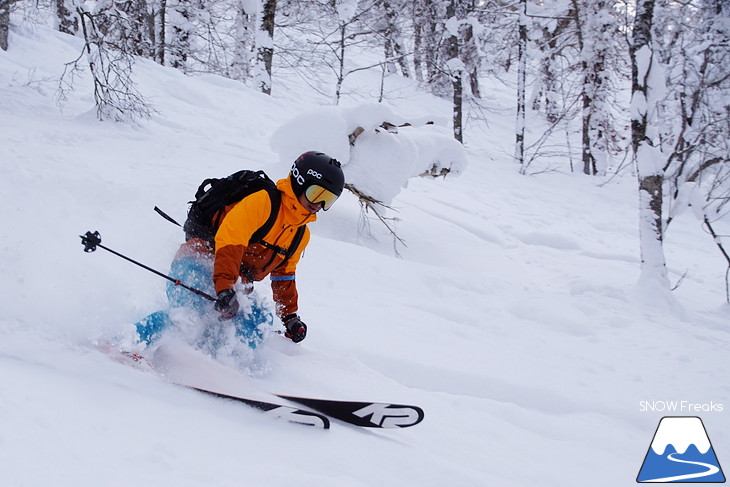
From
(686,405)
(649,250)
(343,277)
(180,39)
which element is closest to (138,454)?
(343,277)

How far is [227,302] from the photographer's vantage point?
3170 mm

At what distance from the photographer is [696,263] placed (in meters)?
10.6

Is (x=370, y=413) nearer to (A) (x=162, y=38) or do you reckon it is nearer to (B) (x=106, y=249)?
(B) (x=106, y=249)

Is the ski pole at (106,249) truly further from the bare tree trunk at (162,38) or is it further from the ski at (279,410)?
the bare tree trunk at (162,38)

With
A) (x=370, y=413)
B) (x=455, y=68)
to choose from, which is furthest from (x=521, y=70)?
(x=370, y=413)

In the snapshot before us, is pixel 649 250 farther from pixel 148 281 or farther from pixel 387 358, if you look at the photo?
pixel 148 281

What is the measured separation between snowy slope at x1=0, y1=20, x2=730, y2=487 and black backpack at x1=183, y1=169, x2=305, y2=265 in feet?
2.43

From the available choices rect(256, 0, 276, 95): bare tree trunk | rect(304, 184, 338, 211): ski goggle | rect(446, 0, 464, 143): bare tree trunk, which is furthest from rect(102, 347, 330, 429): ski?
rect(446, 0, 464, 143): bare tree trunk

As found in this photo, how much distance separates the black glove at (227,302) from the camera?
3.16 meters

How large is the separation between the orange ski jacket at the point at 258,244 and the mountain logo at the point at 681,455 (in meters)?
2.77

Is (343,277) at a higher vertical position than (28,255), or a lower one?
lower

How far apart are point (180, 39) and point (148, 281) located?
49.1 ft

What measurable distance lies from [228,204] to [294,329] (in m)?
1.04

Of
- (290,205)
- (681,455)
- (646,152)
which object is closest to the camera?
(290,205)
